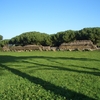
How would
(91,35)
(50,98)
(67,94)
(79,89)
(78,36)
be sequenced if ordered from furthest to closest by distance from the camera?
(78,36) → (91,35) → (79,89) → (67,94) → (50,98)

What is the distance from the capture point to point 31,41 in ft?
324

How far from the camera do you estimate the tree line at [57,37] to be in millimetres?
79625

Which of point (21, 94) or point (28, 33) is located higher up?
point (28, 33)

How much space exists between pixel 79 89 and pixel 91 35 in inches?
2798

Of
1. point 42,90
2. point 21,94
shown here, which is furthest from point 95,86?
point 21,94

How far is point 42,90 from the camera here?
30.6 feet

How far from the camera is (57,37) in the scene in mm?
89688

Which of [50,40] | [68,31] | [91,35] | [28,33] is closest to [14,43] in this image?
[28,33]

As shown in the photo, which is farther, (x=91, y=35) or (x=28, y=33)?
(x=28, y=33)

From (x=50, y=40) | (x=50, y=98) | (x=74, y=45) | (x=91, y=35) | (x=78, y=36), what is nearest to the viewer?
(x=50, y=98)

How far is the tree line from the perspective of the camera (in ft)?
261

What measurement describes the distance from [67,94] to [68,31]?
265 feet

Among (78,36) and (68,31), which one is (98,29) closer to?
(78,36)

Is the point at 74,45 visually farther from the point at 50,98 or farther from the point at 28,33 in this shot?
the point at 50,98
